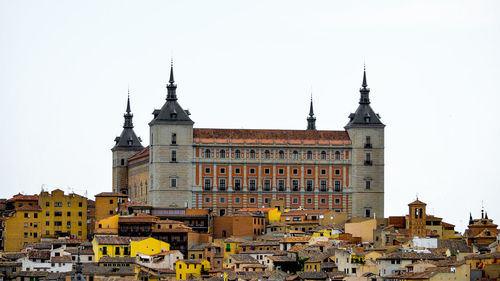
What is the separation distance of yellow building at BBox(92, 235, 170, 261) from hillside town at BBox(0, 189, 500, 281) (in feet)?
0.27

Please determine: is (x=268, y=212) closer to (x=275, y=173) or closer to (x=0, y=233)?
(x=275, y=173)

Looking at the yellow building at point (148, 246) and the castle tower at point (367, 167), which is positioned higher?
the castle tower at point (367, 167)

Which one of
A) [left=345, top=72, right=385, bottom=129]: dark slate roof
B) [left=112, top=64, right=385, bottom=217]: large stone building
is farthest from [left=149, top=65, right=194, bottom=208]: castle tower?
[left=345, top=72, right=385, bottom=129]: dark slate roof

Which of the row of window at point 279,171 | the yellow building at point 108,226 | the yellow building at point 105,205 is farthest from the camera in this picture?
the row of window at point 279,171

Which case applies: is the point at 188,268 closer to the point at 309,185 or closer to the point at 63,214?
the point at 63,214

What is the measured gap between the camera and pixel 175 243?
14788 centimetres

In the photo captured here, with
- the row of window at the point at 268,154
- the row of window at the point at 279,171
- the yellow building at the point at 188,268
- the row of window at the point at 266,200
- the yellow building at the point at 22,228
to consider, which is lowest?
the yellow building at the point at 188,268

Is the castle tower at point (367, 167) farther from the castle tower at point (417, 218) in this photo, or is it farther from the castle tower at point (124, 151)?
the castle tower at point (124, 151)

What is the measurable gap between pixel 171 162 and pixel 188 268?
32400mm

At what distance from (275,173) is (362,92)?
15030 mm

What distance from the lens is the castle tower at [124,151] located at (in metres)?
187

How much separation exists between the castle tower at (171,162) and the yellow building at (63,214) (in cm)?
983

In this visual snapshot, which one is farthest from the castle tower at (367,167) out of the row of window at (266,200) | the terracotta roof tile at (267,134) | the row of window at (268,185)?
the row of window at (268,185)

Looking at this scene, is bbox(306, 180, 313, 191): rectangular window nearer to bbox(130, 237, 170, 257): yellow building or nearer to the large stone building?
the large stone building
